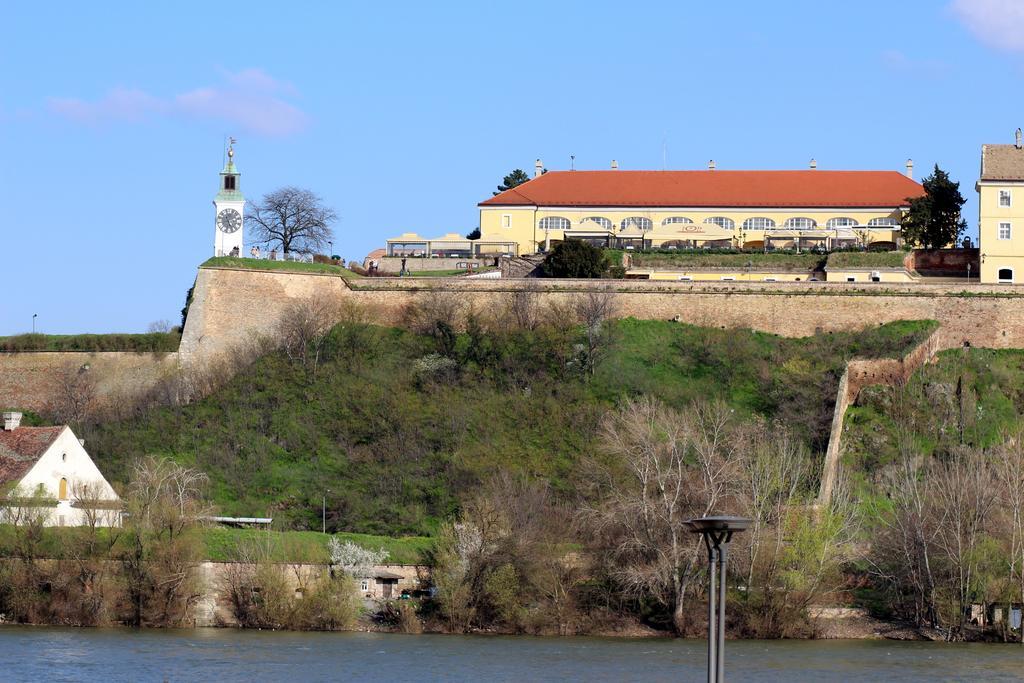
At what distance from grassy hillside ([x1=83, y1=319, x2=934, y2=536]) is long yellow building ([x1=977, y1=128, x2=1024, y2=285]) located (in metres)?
5.69

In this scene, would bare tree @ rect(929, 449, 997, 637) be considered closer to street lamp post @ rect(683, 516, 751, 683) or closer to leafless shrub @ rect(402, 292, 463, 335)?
leafless shrub @ rect(402, 292, 463, 335)

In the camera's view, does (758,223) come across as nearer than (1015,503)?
No

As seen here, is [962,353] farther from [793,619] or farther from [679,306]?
[793,619]

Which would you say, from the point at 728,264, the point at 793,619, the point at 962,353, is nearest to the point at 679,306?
the point at 728,264

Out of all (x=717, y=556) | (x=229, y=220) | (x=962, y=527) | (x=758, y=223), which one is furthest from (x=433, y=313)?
(x=717, y=556)

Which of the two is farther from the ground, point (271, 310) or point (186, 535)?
point (271, 310)

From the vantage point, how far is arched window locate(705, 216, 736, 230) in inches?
3152

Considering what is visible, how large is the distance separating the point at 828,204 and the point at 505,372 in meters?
21.1

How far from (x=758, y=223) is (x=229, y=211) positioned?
70.7 feet

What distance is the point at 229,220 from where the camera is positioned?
73500 millimetres

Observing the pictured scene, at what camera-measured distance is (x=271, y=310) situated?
228ft

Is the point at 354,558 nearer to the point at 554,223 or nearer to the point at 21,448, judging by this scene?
the point at 21,448

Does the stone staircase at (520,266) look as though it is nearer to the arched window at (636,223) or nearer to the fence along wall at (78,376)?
the arched window at (636,223)

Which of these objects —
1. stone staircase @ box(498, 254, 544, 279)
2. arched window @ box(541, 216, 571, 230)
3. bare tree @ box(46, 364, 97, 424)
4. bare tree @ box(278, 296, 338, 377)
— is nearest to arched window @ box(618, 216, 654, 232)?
arched window @ box(541, 216, 571, 230)
